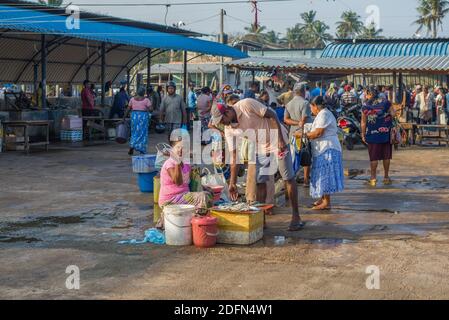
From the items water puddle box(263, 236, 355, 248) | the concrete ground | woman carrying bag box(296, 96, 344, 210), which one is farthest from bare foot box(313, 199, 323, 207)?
water puddle box(263, 236, 355, 248)

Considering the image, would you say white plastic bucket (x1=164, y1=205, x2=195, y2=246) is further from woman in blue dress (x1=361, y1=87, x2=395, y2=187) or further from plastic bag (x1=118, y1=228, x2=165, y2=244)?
woman in blue dress (x1=361, y1=87, x2=395, y2=187)

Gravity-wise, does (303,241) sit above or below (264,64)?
below

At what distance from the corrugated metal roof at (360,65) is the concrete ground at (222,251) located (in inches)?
397

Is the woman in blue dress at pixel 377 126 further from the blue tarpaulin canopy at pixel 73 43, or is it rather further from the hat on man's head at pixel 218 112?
the blue tarpaulin canopy at pixel 73 43

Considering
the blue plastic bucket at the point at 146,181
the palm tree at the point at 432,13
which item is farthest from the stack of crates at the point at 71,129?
the palm tree at the point at 432,13

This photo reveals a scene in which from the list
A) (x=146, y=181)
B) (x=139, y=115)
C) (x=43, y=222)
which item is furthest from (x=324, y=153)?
(x=139, y=115)

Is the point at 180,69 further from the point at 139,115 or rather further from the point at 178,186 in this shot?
the point at 178,186

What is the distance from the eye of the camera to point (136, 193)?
10.6 m

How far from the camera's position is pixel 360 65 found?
2241 centimetres

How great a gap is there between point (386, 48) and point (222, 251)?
30.1m

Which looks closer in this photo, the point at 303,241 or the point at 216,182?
the point at 303,241

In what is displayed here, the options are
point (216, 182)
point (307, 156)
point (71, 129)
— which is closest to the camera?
point (216, 182)

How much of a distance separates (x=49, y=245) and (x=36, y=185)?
4448mm

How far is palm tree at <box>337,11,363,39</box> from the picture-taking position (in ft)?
268
